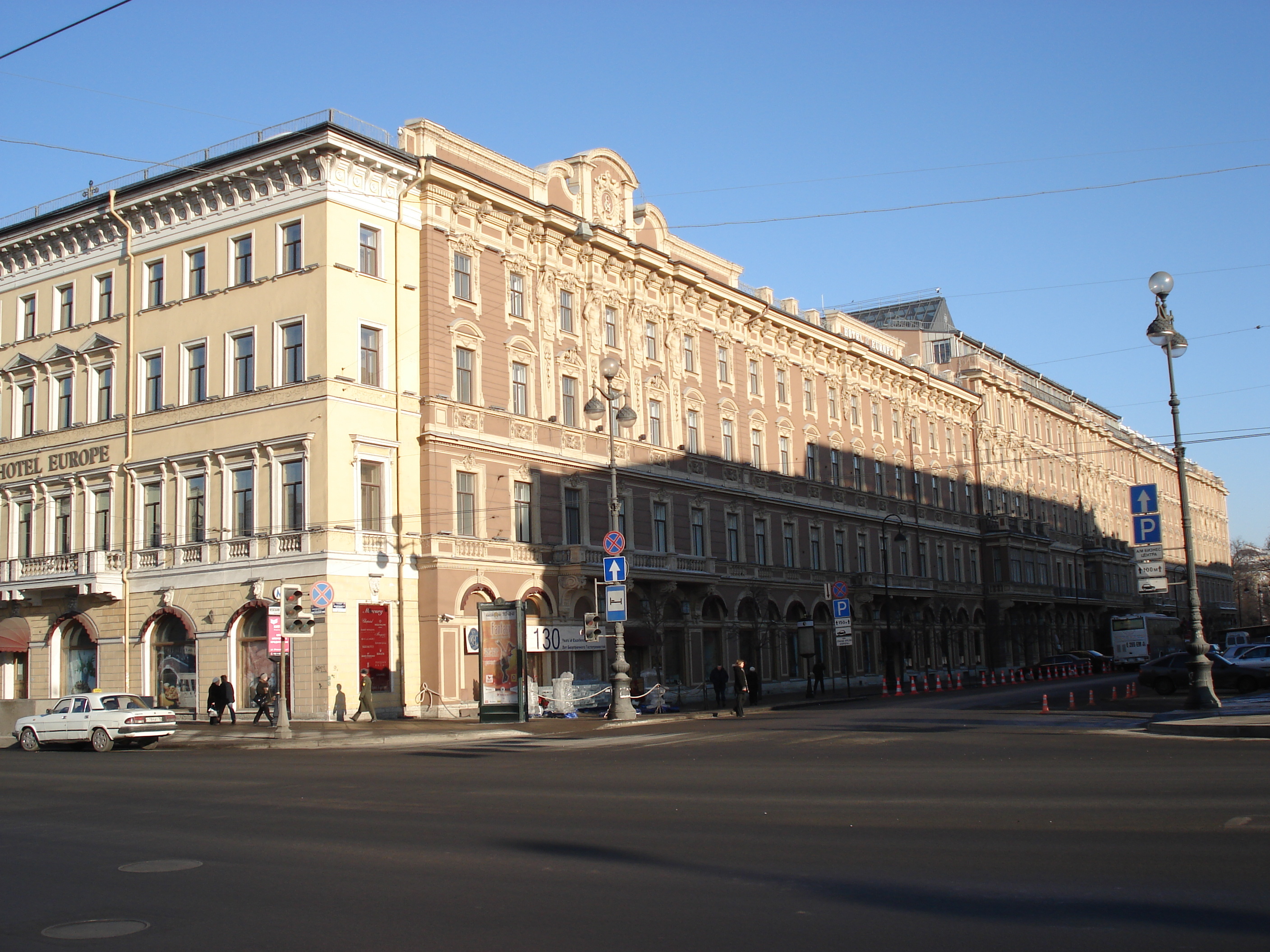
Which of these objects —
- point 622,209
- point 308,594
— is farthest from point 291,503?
point 622,209

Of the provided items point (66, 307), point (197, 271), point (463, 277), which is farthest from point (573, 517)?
point (66, 307)

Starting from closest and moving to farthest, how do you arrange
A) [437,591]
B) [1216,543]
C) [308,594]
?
[308,594] < [437,591] < [1216,543]

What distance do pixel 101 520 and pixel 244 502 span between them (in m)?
7.41

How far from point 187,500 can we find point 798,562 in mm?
30196

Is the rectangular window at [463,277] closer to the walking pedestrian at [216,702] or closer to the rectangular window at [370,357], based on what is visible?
the rectangular window at [370,357]

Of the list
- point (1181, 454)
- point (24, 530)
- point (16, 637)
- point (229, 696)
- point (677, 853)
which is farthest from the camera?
point (24, 530)

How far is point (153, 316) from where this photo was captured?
137 feet

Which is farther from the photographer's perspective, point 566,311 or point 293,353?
point 566,311

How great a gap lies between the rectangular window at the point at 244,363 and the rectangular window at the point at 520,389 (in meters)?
8.97

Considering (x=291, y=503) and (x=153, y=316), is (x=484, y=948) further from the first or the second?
(x=153, y=316)

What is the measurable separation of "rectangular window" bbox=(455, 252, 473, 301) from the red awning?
2007 centimetres

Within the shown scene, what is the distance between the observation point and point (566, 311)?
4628 centimetres

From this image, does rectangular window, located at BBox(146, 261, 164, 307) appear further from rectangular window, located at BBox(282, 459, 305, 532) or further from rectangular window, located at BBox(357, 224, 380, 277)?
rectangular window, located at BBox(282, 459, 305, 532)

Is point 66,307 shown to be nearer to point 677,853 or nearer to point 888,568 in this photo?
point 677,853
